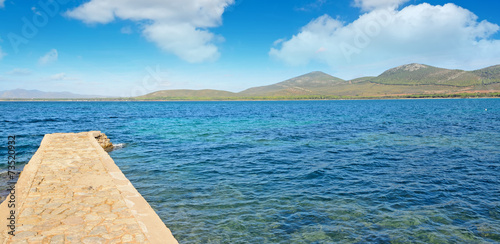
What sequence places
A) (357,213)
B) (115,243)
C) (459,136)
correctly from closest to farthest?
1. (115,243)
2. (357,213)
3. (459,136)

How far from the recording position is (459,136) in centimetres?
2814

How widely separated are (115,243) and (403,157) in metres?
19.1

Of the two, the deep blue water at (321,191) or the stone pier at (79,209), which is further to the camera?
the deep blue water at (321,191)

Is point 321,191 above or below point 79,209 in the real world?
below

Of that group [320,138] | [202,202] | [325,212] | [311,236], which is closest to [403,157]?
[320,138]

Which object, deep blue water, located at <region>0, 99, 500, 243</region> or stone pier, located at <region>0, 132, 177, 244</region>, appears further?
deep blue water, located at <region>0, 99, 500, 243</region>

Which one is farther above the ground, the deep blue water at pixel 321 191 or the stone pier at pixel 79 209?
the stone pier at pixel 79 209

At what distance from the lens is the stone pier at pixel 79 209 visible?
610 cm

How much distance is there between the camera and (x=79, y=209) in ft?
24.6

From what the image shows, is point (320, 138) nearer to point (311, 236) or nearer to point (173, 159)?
point (173, 159)

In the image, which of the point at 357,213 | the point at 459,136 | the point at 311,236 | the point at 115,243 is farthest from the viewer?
the point at 459,136

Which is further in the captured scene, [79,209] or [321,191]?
[321,191]

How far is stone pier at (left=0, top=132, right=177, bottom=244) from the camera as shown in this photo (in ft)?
20.0

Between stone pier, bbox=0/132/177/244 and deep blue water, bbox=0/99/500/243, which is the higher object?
stone pier, bbox=0/132/177/244
